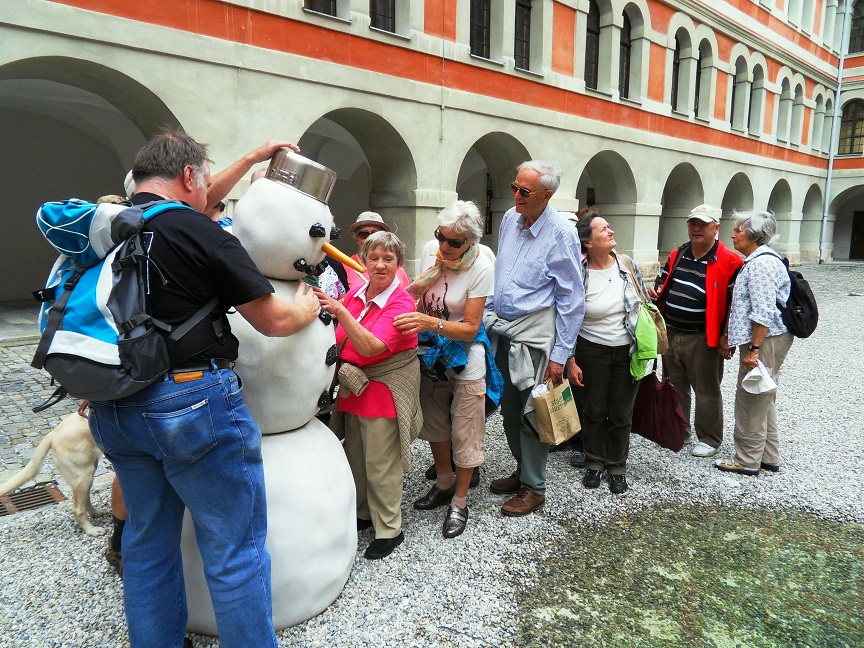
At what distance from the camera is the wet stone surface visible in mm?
2506

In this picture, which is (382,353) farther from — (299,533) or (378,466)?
(299,533)

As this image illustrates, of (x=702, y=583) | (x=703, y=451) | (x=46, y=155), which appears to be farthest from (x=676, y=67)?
(x=702, y=583)

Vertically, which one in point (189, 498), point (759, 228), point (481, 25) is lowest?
point (189, 498)

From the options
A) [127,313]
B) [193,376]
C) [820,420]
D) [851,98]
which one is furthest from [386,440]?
[851,98]

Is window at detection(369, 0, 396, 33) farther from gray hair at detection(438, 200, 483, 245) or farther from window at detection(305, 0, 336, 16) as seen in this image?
gray hair at detection(438, 200, 483, 245)

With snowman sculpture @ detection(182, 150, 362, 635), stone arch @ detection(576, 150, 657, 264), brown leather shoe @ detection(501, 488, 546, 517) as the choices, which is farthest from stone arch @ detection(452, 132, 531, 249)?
snowman sculpture @ detection(182, 150, 362, 635)

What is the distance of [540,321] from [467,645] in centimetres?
175

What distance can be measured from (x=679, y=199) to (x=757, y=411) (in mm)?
15502

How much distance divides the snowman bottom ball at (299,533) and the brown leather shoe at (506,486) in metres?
1.40

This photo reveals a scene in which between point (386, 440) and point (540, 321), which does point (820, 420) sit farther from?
→ point (386, 440)

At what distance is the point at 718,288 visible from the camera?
4.24 metres

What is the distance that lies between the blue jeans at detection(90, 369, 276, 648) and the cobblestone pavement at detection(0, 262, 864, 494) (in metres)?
2.35

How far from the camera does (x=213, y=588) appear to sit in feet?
6.60

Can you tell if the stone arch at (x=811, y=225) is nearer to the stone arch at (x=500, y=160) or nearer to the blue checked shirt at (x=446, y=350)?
the stone arch at (x=500, y=160)
